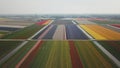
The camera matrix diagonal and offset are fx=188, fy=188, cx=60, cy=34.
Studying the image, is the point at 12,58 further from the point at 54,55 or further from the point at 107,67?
the point at 107,67

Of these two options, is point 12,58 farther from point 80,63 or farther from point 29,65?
point 80,63

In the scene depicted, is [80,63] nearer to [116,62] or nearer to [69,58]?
[69,58]

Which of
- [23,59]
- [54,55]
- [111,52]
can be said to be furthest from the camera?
[111,52]

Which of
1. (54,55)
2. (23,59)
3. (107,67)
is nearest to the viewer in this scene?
(107,67)

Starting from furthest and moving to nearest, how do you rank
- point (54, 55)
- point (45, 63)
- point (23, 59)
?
point (54, 55)
point (23, 59)
point (45, 63)

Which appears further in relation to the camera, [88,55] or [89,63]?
[88,55]

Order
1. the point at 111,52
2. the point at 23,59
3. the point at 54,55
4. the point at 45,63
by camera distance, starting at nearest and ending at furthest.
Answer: the point at 45,63, the point at 23,59, the point at 54,55, the point at 111,52

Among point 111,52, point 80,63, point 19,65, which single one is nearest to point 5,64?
point 19,65

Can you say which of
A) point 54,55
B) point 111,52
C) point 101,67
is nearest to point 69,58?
point 54,55

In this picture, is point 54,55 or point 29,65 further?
point 54,55
